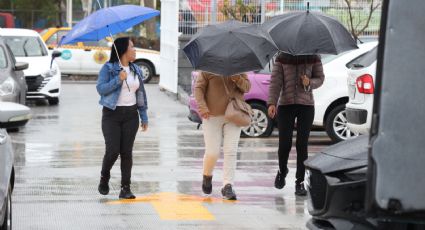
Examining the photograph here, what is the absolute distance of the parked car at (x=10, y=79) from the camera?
56.9 ft

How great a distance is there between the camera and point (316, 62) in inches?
440

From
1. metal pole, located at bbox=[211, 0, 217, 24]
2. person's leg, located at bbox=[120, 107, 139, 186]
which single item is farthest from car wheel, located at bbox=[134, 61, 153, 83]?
person's leg, located at bbox=[120, 107, 139, 186]

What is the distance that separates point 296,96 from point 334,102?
5471 mm

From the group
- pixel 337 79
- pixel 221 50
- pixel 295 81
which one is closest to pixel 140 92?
pixel 221 50

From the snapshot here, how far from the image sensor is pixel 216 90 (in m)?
10.6

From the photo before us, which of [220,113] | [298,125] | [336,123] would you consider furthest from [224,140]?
[336,123]

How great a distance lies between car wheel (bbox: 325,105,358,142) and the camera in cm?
1622

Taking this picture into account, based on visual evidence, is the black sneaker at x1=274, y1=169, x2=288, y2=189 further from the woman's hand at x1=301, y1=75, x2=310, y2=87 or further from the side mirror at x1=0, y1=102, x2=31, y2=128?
the side mirror at x1=0, y1=102, x2=31, y2=128

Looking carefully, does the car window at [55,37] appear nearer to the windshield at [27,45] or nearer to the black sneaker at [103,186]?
the windshield at [27,45]

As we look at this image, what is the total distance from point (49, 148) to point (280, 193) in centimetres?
528

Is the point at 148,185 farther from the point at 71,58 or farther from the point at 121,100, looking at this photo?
the point at 71,58

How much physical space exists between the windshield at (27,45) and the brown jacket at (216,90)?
13.2 meters

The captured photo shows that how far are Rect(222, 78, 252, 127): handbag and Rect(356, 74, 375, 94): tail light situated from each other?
12.3 feet

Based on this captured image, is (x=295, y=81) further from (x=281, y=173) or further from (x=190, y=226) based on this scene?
(x=190, y=226)
